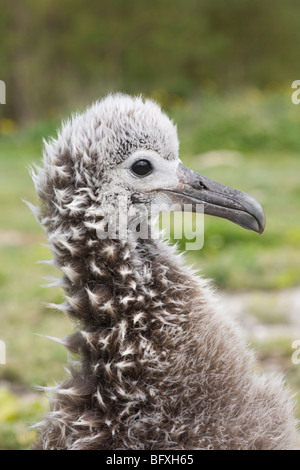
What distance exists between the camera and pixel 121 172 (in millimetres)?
2555

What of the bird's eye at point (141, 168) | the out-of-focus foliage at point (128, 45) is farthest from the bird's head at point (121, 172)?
the out-of-focus foliage at point (128, 45)

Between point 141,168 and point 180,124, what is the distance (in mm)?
10756

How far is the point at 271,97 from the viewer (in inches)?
566

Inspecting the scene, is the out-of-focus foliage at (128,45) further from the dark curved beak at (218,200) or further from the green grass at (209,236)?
the dark curved beak at (218,200)

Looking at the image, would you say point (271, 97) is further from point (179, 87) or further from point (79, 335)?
point (79, 335)

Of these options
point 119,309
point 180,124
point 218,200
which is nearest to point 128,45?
point 180,124

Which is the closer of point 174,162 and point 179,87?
point 174,162

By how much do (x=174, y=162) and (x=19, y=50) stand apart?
54.2ft

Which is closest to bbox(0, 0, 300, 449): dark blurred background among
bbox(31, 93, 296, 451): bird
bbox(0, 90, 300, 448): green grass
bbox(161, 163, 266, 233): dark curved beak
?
bbox(0, 90, 300, 448): green grass

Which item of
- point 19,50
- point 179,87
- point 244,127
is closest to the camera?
point 244,127

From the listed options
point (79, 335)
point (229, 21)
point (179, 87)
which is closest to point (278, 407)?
point (79, 335)

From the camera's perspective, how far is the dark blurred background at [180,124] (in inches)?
180

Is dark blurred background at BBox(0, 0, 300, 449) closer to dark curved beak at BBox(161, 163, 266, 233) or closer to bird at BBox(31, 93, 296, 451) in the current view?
dark curved beak at BBox(161, 163, 266, 233)

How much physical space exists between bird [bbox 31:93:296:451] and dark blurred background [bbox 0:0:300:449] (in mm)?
399
